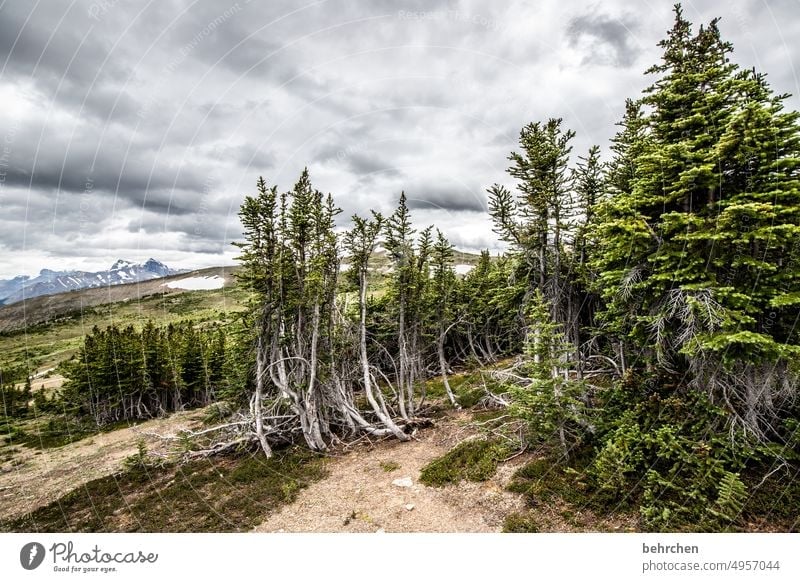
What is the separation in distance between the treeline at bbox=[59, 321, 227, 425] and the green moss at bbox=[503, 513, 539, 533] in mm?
32834

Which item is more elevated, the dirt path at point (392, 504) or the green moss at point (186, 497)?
the dirt path at point (392, 504)

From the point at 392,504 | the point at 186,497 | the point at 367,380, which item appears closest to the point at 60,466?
the point at 186,497

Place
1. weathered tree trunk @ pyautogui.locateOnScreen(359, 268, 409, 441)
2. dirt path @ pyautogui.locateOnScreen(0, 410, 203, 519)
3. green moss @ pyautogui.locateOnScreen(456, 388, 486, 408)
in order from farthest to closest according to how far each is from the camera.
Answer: green moss @ pyautogui.locateOnScreen(456, 388, 486, 408), weathered tree trunk @ pyautogui.locateOnScreen(359, 268, 409, 441), dirt path @ pyautogui.locateOnScreen(0, 410, 203, 519)

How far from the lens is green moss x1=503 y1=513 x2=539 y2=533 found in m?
8.91

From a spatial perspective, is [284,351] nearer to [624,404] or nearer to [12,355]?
[624,404]

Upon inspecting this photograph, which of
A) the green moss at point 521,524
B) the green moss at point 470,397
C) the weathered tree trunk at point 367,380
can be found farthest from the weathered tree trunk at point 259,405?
the green moss at point 521,524

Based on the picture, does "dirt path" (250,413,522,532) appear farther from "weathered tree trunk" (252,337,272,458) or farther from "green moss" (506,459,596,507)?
"weathered tree trunk" (252,337,272,458)

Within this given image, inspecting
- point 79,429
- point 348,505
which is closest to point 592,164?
point 348,505

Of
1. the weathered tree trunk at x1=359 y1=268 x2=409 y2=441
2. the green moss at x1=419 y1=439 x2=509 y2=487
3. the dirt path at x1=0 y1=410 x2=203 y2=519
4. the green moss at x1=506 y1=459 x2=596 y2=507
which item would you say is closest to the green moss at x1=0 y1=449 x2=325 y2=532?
the dirt path at x1=0 y1=410 x2=203 y2=519

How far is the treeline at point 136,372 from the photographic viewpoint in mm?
35719

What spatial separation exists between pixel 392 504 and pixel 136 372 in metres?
37.4

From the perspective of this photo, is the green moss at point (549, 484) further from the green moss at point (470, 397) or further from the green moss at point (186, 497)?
the green moss at point (470, 397)

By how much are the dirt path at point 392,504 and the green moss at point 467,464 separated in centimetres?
35

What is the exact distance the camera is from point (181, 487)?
47.0 feet
